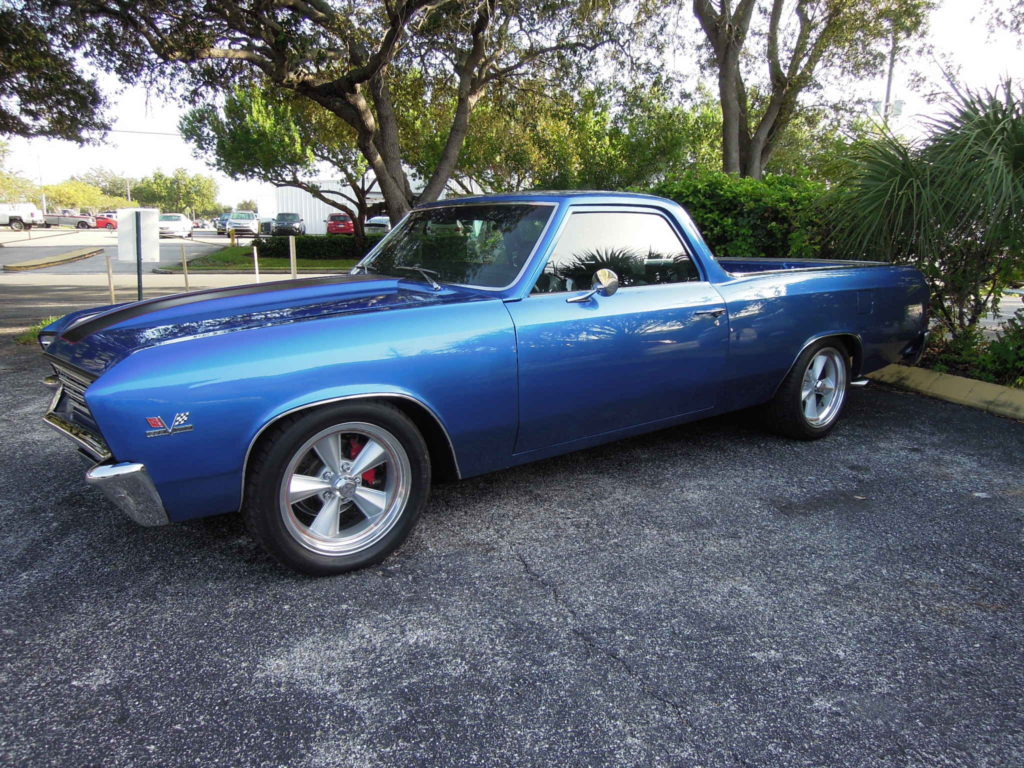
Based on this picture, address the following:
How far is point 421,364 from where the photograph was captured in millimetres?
2771

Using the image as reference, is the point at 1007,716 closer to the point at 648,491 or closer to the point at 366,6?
the point at 648,491

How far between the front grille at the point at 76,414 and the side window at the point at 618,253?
6.16ft

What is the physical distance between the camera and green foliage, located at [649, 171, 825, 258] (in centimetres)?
688

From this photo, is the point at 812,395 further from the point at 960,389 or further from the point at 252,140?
the point at 252,140

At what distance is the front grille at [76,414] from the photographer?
8.43 feet

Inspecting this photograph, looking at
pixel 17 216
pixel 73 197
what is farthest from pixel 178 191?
pixel 17 216

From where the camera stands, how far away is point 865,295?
4578mm

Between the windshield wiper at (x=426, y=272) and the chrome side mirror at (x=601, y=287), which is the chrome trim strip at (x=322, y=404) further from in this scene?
the chrome side mirror at (x=601, y=287)

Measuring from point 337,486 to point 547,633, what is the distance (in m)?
0.99

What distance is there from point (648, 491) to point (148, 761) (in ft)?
8.40

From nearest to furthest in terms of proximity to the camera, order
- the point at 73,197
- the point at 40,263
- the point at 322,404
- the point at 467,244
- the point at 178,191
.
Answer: the point at 322,404, the point at 467,244, the point at 40,263, the point at 73,197, the point at 178,191

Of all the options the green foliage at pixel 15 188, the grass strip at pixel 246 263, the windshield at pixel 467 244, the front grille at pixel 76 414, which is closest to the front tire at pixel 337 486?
the front grille at pixel 76 414

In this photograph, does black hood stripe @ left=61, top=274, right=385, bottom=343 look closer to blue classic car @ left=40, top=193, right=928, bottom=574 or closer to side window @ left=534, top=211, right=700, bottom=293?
blue classic car @ left=40, top=193, right=928, bottom=574

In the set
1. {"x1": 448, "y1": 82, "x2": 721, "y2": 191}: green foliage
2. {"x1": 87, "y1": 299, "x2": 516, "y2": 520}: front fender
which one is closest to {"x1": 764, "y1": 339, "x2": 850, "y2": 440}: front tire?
{"x1": 87, "y1": 299, "x2": 516, "y2": 520}: front fender
